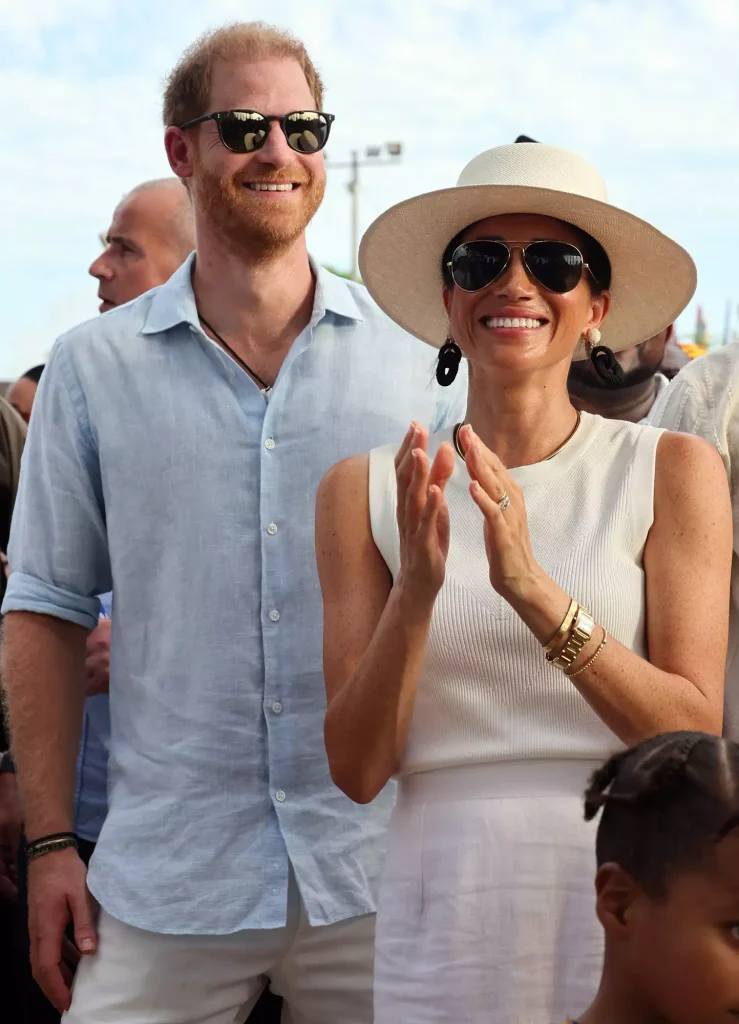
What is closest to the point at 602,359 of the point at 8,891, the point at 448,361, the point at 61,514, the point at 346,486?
the point at 448,361

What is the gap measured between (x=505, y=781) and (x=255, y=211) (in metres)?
1.42

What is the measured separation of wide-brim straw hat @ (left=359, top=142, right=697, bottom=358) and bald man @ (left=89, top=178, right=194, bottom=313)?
2089 mm

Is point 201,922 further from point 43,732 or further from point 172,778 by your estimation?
point 43,732

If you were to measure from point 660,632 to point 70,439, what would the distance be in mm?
1419

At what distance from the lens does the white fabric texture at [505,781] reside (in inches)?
91.1

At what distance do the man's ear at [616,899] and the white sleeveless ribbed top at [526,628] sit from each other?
0.49m

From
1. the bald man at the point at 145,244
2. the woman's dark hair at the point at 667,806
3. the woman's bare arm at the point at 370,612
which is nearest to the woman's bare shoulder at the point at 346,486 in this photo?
the woman's bare arm at the point at 370,612

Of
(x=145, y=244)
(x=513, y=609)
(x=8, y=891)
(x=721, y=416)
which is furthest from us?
(x=145, y=244)

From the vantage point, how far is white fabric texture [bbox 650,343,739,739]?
2711 millimetres

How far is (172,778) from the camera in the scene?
2.99 metres

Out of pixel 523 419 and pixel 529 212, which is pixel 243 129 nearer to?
pixel 529 212

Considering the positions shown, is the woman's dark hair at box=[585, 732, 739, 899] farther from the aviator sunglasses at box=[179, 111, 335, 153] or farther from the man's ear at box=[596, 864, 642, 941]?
the aviator sunglasses at box=[179, 111, 335, 153]

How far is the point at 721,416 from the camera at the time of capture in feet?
9.03

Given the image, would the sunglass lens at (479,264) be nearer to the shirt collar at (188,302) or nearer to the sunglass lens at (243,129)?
the shirt collar at (188,302)
